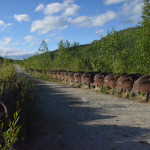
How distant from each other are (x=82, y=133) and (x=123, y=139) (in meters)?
0.86

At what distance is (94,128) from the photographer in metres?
4.13

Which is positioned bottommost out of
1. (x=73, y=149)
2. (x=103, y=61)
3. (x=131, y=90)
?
(x=73, y=149)

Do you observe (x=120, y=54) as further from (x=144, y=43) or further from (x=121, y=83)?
(x=121, y=83)

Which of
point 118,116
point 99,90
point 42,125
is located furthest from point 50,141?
point 99,90

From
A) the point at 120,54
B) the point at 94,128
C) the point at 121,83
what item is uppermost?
the point at 120,54

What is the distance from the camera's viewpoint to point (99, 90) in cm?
947

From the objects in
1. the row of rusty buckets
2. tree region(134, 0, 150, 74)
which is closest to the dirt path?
the row of rusty buckets

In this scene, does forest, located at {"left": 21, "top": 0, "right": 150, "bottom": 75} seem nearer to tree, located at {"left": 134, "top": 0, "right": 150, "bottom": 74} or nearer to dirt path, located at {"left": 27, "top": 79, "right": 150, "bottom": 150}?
A: tree, located at {"left": 134, "top": 0, "right": 150, "bottom": 74}

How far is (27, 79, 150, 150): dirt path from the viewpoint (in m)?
3.31

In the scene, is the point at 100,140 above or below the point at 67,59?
below

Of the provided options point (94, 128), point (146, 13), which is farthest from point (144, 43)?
point (94, 128)

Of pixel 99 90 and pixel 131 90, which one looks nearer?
pixel 131 90

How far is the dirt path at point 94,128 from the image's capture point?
331 cm

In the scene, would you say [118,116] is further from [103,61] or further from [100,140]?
[103,61]
